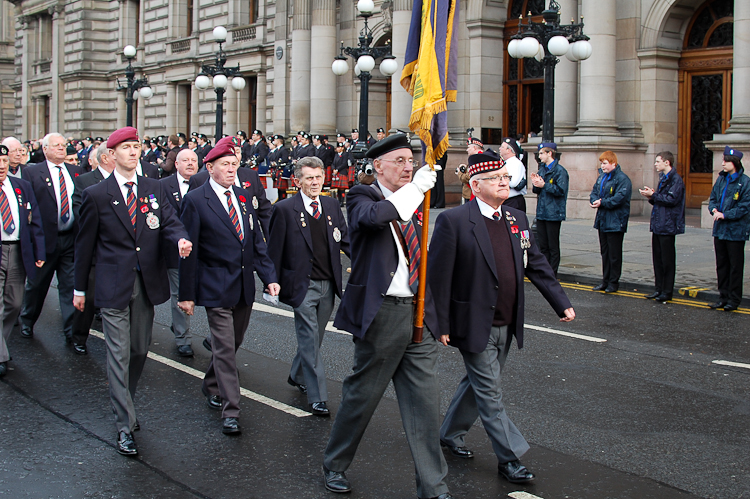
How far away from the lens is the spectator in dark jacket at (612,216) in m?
12.5

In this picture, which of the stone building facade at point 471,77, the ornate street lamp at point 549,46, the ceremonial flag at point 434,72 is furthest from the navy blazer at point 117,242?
the stone building facade at point 471,77

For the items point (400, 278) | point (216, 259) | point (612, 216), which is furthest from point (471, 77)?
point (400, 278)

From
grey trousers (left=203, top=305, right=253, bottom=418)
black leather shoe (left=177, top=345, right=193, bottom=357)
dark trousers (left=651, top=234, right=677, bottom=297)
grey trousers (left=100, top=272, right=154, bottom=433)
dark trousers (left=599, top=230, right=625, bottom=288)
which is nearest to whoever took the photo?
grey trousers (left=100, top=272, right=154, bottom=433)

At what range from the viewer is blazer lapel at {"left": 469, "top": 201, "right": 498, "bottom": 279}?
5.24 metres

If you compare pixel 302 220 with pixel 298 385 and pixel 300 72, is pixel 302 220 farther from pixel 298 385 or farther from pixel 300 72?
pixel 300 72

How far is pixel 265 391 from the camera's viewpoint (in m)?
7.25

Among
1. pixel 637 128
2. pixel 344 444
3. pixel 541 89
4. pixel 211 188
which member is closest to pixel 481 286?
pixel 344 444

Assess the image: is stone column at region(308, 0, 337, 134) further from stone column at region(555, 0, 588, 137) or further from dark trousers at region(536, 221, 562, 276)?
dark trousers at region(536, 221, 562, 276)

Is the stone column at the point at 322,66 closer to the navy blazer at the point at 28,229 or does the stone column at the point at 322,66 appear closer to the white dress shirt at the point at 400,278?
the navy blazer at the point at 28,229

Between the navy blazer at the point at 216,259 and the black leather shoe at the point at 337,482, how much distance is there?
1.75m

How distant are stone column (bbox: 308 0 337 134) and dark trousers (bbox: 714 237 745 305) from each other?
22175 millimetres

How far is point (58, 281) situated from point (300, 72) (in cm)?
2447

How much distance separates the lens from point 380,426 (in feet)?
20.7

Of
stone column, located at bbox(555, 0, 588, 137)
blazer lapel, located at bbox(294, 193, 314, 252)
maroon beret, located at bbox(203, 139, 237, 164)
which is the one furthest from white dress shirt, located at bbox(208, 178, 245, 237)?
stone column, located at bbox(555, 0, 588, 137)
